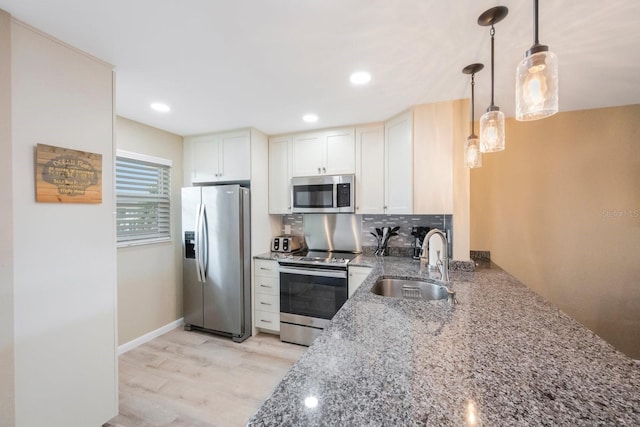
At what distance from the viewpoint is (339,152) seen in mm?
3025

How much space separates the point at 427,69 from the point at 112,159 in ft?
7.44

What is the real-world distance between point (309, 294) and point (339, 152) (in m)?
1.67

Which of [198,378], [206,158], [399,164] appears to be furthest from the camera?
[206,158]

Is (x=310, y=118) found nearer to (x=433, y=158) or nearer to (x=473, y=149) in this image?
(x=433, y=158)

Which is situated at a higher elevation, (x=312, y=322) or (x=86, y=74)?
(x=86, y=74)

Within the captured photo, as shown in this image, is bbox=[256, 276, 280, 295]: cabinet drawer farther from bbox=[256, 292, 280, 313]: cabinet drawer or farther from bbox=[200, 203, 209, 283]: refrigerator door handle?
bbox=[200, 203, 209, 283]: refrigerator door handle

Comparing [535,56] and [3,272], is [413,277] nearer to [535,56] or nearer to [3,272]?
[535,56]

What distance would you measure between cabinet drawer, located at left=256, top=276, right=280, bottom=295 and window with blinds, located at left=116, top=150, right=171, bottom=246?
4.22ft

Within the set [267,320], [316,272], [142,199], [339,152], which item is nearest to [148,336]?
[267,320]

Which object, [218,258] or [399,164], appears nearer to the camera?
[399,164]

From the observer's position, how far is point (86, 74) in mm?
1615

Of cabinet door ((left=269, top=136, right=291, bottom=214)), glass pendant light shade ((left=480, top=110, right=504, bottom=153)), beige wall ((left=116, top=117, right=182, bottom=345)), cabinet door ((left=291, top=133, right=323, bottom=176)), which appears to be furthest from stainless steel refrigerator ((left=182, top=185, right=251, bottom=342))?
glass pendant light shade ((left=480, top=110, right=504, bottom=153))

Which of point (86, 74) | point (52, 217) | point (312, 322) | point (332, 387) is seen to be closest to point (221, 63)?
point (86, 74)

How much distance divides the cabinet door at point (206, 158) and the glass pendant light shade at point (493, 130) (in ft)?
9.21
